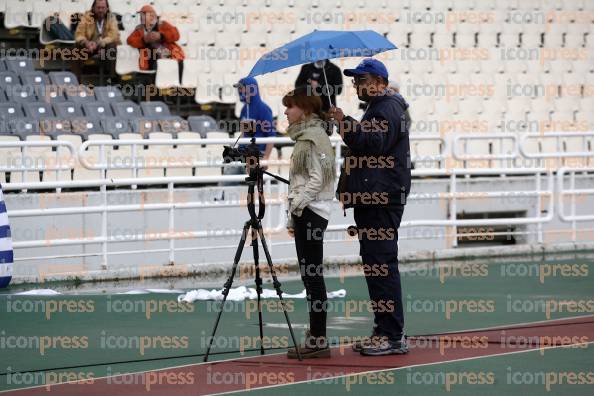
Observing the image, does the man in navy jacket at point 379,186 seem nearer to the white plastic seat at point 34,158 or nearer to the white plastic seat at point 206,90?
the white plastic seat at point 34,158

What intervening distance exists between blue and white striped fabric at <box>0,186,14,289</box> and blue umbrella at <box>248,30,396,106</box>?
5.29 m

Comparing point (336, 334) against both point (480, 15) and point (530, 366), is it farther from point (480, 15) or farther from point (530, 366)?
point (480, 15)

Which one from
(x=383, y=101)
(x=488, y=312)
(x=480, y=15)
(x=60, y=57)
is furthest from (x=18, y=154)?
(x=480, y=15)

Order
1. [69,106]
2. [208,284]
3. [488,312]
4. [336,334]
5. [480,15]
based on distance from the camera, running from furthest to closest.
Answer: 1. [480,15]
2. [69,106]
3. [208,284]
4. [488,312]
5. [336,334]

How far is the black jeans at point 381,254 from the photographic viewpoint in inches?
399

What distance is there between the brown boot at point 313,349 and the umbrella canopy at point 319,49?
1.94m

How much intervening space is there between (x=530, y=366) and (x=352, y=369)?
122 centimetres

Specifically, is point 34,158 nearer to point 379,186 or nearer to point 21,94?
point 21,94

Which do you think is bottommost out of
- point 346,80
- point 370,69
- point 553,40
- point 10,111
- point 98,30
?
point 370,69

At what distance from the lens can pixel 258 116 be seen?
720 inches

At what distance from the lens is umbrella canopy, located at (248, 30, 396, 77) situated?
1022 centimetres

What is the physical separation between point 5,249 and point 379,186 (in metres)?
6.15

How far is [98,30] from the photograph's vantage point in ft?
70.2

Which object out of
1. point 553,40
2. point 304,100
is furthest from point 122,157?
point 553,40
